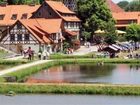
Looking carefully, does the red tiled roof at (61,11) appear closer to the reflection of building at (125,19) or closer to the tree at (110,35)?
the tree at (110,35)

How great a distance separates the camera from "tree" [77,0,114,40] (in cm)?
7162

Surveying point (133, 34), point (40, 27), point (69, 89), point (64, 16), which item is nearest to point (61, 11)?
point (64, 16)

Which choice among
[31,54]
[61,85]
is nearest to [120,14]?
[31,54]

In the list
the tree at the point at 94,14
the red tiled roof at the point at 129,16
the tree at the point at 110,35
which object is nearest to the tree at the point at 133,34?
the tree at the point at 110,35

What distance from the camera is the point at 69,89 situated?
30.4 meters

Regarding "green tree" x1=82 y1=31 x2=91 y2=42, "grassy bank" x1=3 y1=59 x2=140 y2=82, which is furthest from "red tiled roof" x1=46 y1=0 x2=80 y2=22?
"grassy bank" x1=3 y1=59 x2=140 y2=82

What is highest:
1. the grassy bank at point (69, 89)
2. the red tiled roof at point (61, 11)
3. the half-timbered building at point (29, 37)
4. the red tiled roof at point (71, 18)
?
the red tiled roof at point (61, 11)

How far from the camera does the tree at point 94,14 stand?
71625mm

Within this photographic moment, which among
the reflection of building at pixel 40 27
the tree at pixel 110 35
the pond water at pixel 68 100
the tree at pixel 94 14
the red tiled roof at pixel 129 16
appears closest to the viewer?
the pond water at pixel 68 100

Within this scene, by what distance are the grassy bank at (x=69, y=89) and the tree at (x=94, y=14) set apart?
40.9 meters

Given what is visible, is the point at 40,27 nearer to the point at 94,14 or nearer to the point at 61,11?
the point at 61,11

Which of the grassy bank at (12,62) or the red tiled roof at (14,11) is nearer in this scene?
the grassy bank at (12,62)

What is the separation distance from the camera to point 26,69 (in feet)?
133

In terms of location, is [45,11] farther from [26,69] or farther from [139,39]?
[26,69]
